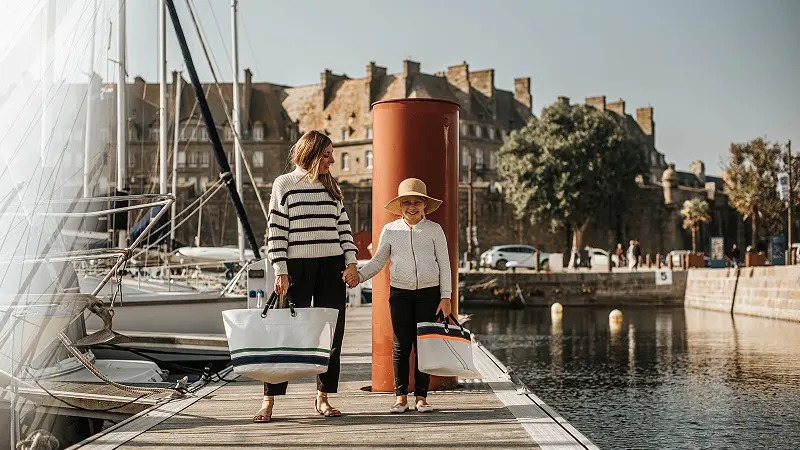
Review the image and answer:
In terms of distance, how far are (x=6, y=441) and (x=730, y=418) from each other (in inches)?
343

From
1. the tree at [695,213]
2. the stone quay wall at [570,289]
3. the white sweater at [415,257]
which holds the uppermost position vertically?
the tree at [695,213]

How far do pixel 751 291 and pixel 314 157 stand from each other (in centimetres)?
3073

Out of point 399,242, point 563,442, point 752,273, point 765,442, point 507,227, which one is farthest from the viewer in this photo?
point 507,227

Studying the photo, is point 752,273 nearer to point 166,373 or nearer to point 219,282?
point 219,282

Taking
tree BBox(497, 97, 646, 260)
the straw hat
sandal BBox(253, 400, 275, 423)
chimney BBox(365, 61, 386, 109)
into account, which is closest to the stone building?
chimney BBox(365, 61, 386, 109)

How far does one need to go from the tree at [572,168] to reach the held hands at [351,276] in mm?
57650

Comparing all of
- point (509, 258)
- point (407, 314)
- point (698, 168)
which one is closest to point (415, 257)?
point (407, 314)

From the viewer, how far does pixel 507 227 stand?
71.9 m

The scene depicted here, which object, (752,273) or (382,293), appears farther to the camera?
(752,273)

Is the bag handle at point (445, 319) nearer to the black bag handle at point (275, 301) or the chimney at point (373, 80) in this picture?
the black bag handle at point (275, 301)

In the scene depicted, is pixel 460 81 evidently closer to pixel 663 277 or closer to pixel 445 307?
pixel 663 277

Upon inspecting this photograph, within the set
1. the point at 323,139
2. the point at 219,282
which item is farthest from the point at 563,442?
the point at 219,282

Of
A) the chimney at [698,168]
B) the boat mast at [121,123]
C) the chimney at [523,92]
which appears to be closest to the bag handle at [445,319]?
the boat mast at [121,123]

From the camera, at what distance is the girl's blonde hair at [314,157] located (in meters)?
6.75
